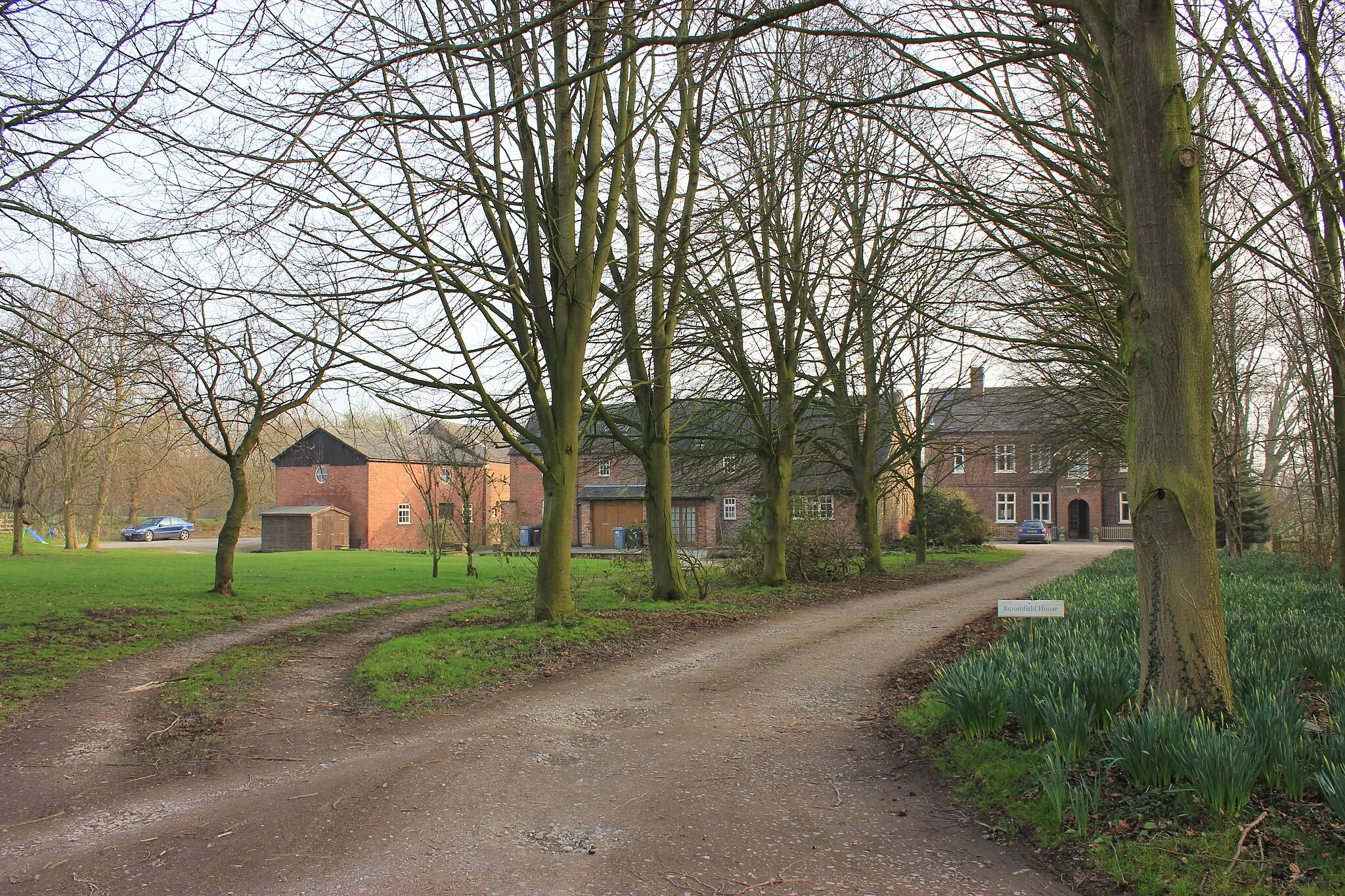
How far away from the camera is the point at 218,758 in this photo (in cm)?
629

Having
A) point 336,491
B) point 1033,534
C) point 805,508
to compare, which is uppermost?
point 336,491

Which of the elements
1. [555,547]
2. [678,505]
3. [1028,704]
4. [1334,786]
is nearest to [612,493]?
[678,505]

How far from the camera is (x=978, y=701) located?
19.1ft

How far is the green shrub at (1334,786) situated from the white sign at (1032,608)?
3166mm

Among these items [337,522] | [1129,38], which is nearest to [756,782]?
[1129,38]

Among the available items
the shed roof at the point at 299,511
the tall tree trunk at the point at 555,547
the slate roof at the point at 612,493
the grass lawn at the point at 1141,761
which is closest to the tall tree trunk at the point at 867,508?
the tall tree trunk at the point at 555,547

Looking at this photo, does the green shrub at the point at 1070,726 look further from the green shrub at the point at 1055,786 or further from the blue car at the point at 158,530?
the blue car at the point at 158,530

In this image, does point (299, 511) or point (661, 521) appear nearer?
point (661, 521)

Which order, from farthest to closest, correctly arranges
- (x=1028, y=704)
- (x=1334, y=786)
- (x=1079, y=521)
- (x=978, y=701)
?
(x=1079, y=521) < (x=978, y=701) < (x=1028, y=704) < (x=1334, y=786)

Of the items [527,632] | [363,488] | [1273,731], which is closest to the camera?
[1273,731]

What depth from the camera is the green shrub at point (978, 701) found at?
230 inches

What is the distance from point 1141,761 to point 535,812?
3367mm

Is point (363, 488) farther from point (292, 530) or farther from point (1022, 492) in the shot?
point (1022, 492)

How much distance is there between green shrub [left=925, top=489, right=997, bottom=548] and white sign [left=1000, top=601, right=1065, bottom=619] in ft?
98.9
